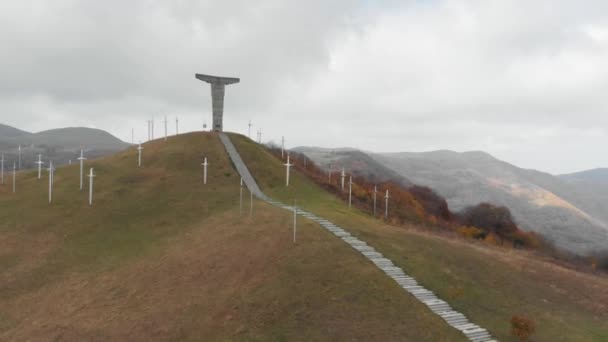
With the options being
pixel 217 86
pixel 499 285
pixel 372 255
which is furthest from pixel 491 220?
pixel 372 255

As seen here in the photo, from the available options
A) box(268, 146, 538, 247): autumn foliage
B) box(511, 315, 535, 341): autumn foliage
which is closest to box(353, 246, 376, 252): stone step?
box(511, 315, 535, 341): autumn foliage

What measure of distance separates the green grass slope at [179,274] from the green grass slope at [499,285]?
146 inches

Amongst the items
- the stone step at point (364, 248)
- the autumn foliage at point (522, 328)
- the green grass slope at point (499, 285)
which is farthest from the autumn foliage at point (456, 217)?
the autumn foliage at point (522, 328)

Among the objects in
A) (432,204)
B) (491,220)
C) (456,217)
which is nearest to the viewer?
(491,220)

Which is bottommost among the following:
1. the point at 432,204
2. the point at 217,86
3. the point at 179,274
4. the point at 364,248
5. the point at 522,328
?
the point at 432,204

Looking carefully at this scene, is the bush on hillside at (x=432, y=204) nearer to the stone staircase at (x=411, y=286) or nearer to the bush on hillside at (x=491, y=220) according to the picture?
the bush on hillside at (x=491, y=220)

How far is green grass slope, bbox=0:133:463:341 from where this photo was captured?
24.5 meters

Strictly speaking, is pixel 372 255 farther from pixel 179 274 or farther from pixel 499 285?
pixel 179 274

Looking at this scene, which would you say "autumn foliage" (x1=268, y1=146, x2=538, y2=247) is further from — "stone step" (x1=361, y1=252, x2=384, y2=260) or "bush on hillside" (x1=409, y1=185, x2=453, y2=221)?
"stone step" (x1=361, y1=252, x2=384, y2=260)

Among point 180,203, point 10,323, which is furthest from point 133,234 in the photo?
point 10,323

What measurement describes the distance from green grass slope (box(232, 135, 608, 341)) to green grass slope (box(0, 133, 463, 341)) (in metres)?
3.72

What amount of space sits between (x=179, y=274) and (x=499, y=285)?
2377cm

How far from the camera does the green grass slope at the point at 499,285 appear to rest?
26.0 metres

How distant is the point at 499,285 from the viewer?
31.4 metres
